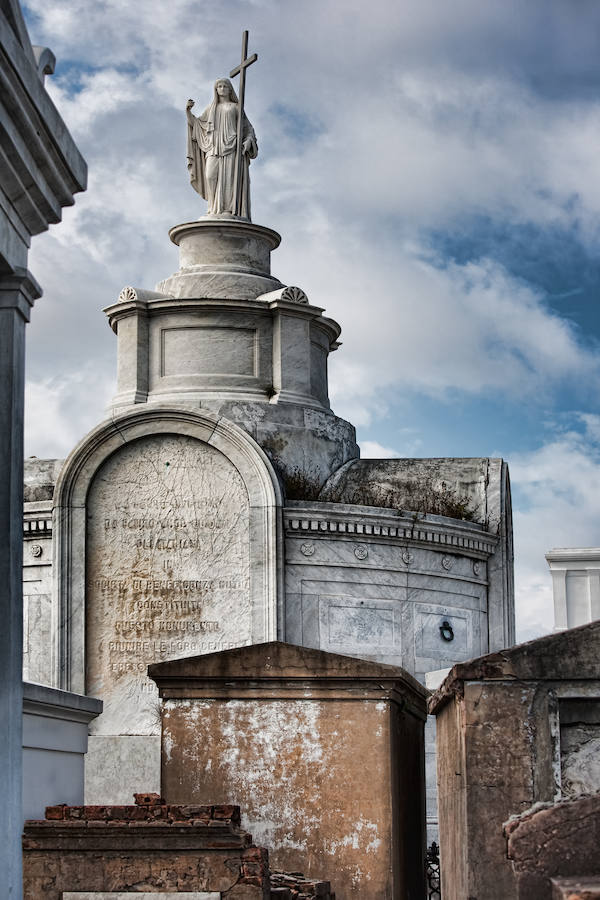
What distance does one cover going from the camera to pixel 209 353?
808 inches

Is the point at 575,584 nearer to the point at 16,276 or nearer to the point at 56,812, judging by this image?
the point at 56,812

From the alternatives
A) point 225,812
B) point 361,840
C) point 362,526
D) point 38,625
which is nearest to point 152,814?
point 225,812

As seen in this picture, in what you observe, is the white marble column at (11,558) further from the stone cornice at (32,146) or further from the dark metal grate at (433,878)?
the dark metal grate at (433,878)

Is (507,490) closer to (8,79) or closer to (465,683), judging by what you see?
(465,683)

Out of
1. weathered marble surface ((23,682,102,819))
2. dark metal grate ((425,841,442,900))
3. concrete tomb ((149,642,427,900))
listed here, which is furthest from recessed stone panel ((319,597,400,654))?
concrete tomb ((149,642,427,900))

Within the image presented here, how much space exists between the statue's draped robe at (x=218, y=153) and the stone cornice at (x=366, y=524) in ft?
18.9

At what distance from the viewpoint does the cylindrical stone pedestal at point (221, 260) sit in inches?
838

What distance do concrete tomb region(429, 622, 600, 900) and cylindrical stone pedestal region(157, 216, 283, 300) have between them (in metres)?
13.0

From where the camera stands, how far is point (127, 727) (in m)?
17.5

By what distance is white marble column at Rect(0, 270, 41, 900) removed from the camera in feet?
19.9

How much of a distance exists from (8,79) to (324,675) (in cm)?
628

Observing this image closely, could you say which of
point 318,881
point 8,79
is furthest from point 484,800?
point 8,79

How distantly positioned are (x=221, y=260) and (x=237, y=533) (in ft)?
16.1

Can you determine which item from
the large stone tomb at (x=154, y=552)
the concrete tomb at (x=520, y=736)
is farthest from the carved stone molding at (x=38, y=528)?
the concrete tomb at (x=520, y=736)
